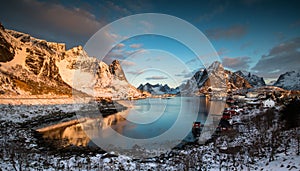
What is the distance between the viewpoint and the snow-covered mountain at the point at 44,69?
6456 centimetres

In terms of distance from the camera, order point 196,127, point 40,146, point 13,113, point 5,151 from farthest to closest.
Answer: point 13,113 → point 196,127 → point 40,146 → point 5,151

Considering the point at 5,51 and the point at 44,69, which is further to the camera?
the point at 44,69

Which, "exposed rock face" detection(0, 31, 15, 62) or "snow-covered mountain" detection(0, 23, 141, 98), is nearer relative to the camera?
"snow-covered mountain" detection(0, 23, 141, 98)

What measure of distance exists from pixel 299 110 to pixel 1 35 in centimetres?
9439

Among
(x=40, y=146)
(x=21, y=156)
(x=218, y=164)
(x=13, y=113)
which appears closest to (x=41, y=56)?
(x=13, y=113)

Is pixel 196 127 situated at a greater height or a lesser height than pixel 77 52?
lesser

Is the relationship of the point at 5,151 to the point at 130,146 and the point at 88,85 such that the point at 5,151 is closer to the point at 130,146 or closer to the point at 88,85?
the point at 130,146

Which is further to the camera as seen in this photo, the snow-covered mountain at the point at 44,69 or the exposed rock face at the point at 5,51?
the exposed rock face at the point at 5,51

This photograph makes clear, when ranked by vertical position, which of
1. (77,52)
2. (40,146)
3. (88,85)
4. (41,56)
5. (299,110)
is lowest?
(40,146)

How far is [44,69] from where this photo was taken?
294 feet

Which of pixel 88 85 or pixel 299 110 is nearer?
pixel 299 110

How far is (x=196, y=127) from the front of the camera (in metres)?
28.3

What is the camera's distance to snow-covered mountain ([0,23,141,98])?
212 ft

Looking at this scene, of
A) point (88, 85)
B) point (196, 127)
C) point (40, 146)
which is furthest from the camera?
point (88, 85)
